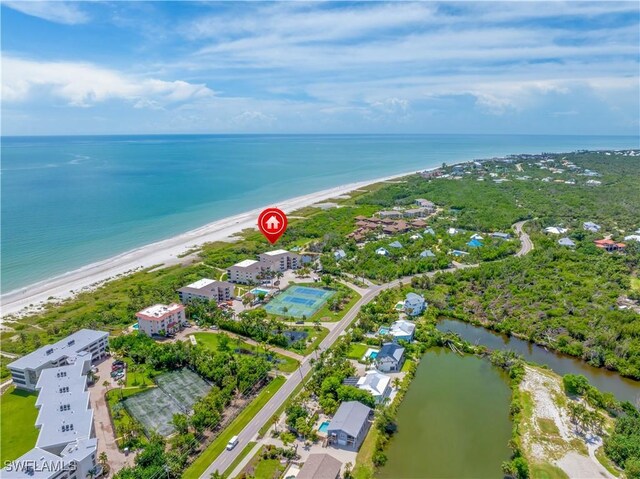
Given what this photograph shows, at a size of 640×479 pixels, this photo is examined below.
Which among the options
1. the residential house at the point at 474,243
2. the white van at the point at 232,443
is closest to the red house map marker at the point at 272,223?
the white van at the point at 232,443

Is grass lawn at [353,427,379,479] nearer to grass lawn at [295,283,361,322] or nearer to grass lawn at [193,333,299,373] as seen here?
grass lawn at [193,333,299,373]

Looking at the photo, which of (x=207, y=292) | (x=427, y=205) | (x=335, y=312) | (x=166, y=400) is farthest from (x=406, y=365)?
(x=427, y=205)

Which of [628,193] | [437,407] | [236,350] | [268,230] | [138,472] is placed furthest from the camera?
[628,193]

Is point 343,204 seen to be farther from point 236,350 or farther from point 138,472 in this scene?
point 138,472

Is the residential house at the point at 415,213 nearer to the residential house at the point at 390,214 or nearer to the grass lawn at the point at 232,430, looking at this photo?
the residential house at the point at 390,214

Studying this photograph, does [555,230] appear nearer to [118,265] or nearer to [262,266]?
[262,266]

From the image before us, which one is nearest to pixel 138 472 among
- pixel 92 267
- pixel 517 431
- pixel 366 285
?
pixel 517 431
